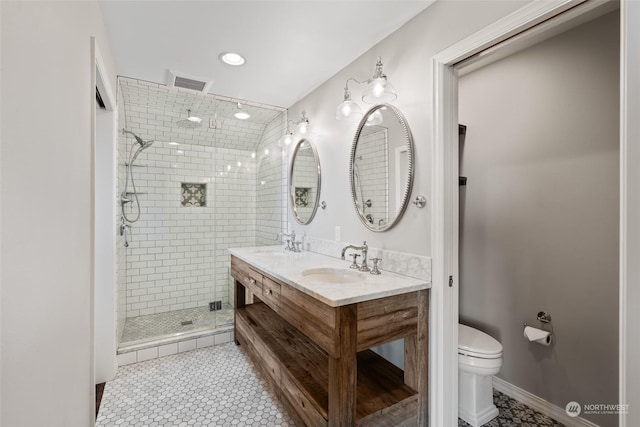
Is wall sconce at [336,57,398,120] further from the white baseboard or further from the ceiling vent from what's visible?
the white baseboard

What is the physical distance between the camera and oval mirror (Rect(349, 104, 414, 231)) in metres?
1.72

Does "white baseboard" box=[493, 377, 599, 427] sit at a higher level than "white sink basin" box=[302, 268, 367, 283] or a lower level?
lower

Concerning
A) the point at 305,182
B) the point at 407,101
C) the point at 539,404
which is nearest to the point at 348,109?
the point at 407,101

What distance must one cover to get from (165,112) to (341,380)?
3.06 m

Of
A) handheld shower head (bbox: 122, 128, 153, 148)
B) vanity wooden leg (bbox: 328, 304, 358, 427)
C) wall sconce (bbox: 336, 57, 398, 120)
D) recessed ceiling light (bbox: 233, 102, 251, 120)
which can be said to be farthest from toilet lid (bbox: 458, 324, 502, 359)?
handheld shower head (bbox: 122, 128, 153, 148)

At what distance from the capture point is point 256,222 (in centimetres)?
370

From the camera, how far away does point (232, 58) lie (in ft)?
7.00

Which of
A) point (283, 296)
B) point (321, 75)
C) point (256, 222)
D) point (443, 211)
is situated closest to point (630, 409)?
point (443, 211)

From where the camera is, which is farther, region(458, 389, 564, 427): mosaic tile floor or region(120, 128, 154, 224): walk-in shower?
region(120, 128, 154, 224): walk-in shower

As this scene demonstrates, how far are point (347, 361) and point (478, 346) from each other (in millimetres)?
981

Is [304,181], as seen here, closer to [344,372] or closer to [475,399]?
[344,372]

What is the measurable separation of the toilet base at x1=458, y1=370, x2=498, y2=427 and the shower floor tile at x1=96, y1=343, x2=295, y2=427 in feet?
3.53

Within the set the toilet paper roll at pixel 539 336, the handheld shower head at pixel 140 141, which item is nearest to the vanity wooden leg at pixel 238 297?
the handheld shower head at pixel 140 141

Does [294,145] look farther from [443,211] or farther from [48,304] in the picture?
[48,304]
